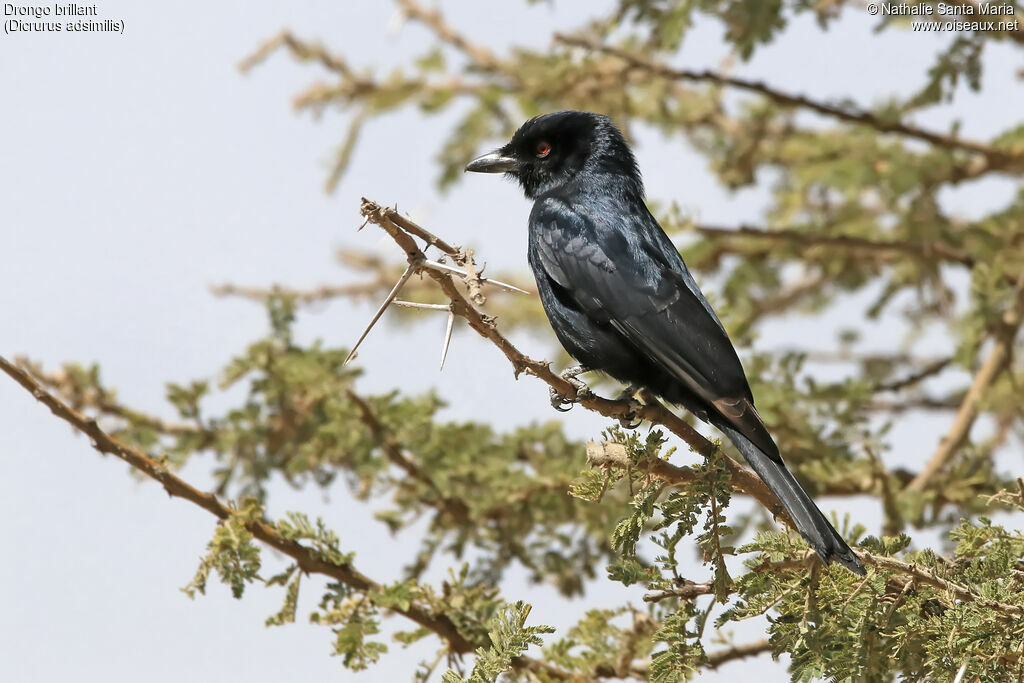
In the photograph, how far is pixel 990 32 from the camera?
5176 millimetres

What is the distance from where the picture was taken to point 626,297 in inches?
169

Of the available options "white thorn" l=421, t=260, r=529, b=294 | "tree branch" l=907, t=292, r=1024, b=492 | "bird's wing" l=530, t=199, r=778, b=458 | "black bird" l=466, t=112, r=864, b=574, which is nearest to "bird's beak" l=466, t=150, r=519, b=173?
"black bird" l=466, t=112, r=864, b=574

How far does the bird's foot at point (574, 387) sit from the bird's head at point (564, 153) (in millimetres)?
1277

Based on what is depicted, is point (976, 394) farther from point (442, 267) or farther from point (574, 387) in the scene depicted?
point (442, 267)

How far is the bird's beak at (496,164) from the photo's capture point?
555cm

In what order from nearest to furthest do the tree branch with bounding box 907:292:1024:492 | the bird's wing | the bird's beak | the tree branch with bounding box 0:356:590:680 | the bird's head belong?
the tree branch with bounding box 0:356:590:680 < the bird's wing < the tree branch with bounding box 907:292:1024:492 < the bird's head < the bird's beak

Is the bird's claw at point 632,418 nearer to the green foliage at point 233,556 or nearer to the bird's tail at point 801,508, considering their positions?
the bird's tail at point 801,508

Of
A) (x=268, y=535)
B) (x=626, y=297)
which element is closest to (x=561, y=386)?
(x=626, y=297)

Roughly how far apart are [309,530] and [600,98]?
329cm

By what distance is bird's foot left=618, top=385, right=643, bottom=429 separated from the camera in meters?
3.94

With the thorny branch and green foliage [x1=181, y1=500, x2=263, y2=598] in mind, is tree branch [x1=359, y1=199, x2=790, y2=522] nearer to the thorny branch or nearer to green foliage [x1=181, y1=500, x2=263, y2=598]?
the thorny branch

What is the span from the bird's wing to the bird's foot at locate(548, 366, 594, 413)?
0.22 meters

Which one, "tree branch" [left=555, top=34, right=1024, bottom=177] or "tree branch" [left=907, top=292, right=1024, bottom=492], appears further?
"tree branch" [left=555, top=34, right=1024, bottom=177]

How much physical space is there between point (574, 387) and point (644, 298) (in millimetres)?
544
